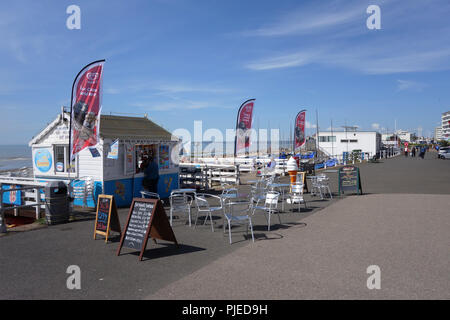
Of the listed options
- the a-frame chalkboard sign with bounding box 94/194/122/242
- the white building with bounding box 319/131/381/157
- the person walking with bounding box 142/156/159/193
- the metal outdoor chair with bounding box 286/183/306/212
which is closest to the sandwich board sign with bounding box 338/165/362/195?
the metal outdoor chair with bounding box 286/183/306/212

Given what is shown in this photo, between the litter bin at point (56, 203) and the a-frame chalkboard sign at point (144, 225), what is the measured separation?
3.24 m

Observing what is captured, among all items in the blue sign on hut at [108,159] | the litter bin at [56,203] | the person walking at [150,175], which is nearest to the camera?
the litter bin at [56,203]

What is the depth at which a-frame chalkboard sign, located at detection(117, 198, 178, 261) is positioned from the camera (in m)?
6.15

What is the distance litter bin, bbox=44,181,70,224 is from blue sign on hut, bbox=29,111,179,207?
1701mm

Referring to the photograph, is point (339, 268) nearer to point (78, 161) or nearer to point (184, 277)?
point (184, 277)

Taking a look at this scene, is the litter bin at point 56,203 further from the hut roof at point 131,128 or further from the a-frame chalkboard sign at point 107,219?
the hut roof at point 131,128

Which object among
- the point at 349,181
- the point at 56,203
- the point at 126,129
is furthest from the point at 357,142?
the point at 56,203

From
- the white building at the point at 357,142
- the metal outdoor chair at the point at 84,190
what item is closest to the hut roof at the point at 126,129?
the metal outdoor chair at the point at 84,190

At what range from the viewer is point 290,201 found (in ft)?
37.6

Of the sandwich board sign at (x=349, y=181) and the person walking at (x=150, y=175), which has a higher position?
the person walking at (x=150, y=175)

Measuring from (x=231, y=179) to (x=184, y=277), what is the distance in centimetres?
1270

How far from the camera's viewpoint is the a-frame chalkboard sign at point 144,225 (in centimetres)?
615

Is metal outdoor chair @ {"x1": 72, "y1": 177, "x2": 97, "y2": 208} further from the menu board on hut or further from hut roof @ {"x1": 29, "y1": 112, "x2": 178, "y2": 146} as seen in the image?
the menu board on hut

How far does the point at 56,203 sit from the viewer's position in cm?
874
